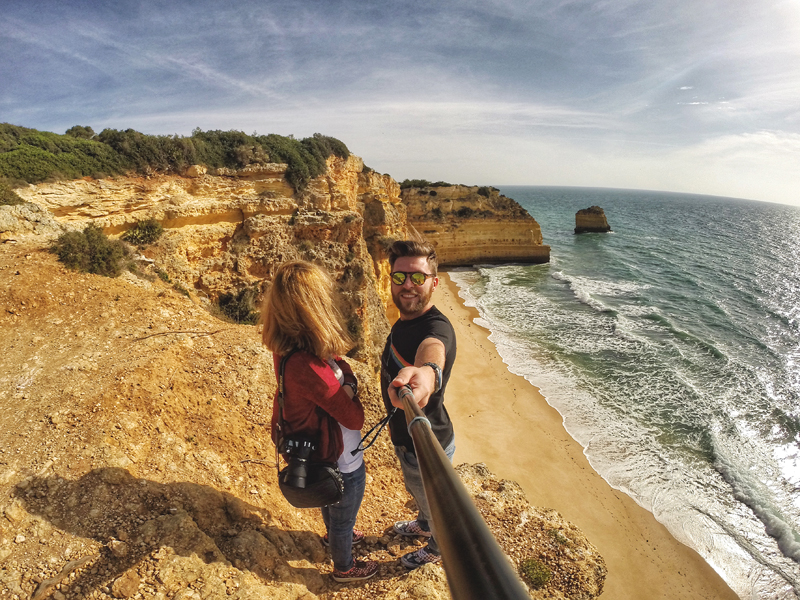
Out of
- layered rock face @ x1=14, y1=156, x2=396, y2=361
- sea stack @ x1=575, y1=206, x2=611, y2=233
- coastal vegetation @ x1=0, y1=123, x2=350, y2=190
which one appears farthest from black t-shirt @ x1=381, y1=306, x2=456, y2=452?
sea stack @ x1=575, y1=206, x2=611, y2=233

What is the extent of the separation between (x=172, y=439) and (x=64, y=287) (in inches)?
162

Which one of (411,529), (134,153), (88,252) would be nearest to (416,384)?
(411,529)

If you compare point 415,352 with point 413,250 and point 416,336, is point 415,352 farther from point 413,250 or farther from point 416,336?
point 413,250

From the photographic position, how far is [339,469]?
288 centimetres

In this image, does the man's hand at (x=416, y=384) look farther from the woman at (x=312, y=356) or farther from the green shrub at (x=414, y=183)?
the green shrub at (x=414, y=183)

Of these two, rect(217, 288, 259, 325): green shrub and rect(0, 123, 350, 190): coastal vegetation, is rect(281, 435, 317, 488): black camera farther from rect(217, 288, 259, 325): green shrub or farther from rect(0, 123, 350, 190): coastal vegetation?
rect(0, 123, 350, 190): coastal vegetation

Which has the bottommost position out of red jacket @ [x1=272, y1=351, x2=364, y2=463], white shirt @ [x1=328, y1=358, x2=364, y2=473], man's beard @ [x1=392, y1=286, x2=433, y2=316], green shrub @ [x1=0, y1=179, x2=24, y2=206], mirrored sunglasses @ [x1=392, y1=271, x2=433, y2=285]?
white shirt @ [x1=328, y1=358, x2=364, y2=473]

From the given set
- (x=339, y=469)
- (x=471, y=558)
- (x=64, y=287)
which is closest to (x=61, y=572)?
(x=339, y=469)

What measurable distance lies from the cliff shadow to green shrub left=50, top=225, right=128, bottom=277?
5106 millimetres

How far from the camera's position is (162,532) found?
9.83 feet

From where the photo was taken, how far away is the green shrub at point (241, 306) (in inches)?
431

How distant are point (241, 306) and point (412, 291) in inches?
380

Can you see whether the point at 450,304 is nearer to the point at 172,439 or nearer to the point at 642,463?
the point at 642,463

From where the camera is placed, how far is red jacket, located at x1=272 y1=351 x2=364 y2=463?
8.19 feet
